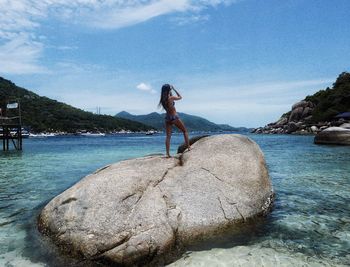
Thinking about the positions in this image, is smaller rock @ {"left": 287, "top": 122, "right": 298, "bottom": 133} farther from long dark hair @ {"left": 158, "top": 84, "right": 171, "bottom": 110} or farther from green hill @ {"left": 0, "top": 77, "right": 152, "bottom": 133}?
green hill @ {"left": 0, "top": 77, "right": 152, "bottom": 133}

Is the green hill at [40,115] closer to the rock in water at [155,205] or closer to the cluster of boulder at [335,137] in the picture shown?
the cluster of boulder at [335,137]

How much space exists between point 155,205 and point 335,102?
9038 centimetres

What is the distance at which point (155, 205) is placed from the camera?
7531 millimetres

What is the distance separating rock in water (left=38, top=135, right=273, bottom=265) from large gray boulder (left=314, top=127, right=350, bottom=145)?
34322mm

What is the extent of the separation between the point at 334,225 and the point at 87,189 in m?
6.53

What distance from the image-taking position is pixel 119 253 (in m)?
6.59

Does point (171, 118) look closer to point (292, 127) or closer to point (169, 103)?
point (169, 103)

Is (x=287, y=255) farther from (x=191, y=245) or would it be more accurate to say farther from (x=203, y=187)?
(x=203, y=187)

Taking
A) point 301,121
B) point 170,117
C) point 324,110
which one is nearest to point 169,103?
point 170,117

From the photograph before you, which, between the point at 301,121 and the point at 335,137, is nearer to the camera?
the point at 335,137

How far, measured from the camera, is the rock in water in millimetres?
6824

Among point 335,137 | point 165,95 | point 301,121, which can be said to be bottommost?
point 335,137

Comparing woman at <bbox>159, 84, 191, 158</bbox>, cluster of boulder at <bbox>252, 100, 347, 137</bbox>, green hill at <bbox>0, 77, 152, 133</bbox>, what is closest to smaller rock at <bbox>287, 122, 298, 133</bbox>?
cluster of boulder at <bbox>252, 100, 347, 137</bbox>

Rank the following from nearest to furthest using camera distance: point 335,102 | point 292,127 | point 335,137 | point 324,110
A: point 335,137 < point 335,102 < point 324,110 < point 292,127
